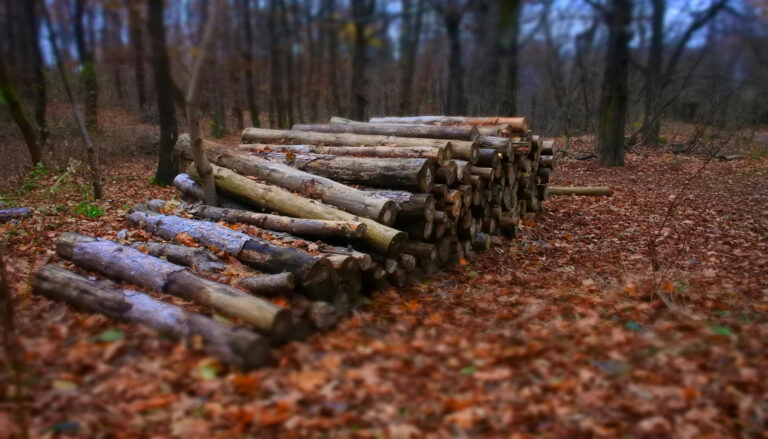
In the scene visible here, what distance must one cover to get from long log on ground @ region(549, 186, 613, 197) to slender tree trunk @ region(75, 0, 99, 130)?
9328 millimetres

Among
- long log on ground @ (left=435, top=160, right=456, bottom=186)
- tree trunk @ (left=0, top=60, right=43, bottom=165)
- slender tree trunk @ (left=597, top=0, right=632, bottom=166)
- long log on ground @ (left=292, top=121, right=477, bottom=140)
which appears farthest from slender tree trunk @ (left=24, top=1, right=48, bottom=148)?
slender tree trunk @ (left=597, top=0, right=632, bottom=166)

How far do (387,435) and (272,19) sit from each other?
4643 millimetres

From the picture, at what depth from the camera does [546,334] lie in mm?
4227

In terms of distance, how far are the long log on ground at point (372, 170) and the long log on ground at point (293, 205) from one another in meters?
0.51

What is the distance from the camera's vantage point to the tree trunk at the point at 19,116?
10.4 m

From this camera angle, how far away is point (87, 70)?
7340 mm

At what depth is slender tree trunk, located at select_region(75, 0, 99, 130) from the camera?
5.80 meters

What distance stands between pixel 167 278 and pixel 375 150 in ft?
11.8

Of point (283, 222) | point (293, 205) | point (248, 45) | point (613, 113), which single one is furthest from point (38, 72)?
point (613, 113)

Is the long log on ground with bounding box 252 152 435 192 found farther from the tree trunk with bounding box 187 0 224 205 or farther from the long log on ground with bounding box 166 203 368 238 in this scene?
the long log on ground with bounding box 166 203 368 238

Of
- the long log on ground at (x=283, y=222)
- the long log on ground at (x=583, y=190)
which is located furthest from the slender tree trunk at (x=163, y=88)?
the long log on ground at (x=583, y=190)

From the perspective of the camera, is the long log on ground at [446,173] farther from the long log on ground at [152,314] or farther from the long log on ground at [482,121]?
the long log on ground at [152,314]

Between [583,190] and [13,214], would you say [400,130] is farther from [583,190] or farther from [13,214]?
[13,214]

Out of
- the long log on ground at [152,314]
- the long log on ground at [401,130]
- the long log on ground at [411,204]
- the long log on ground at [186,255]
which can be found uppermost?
the long log on ground at [401,130]
